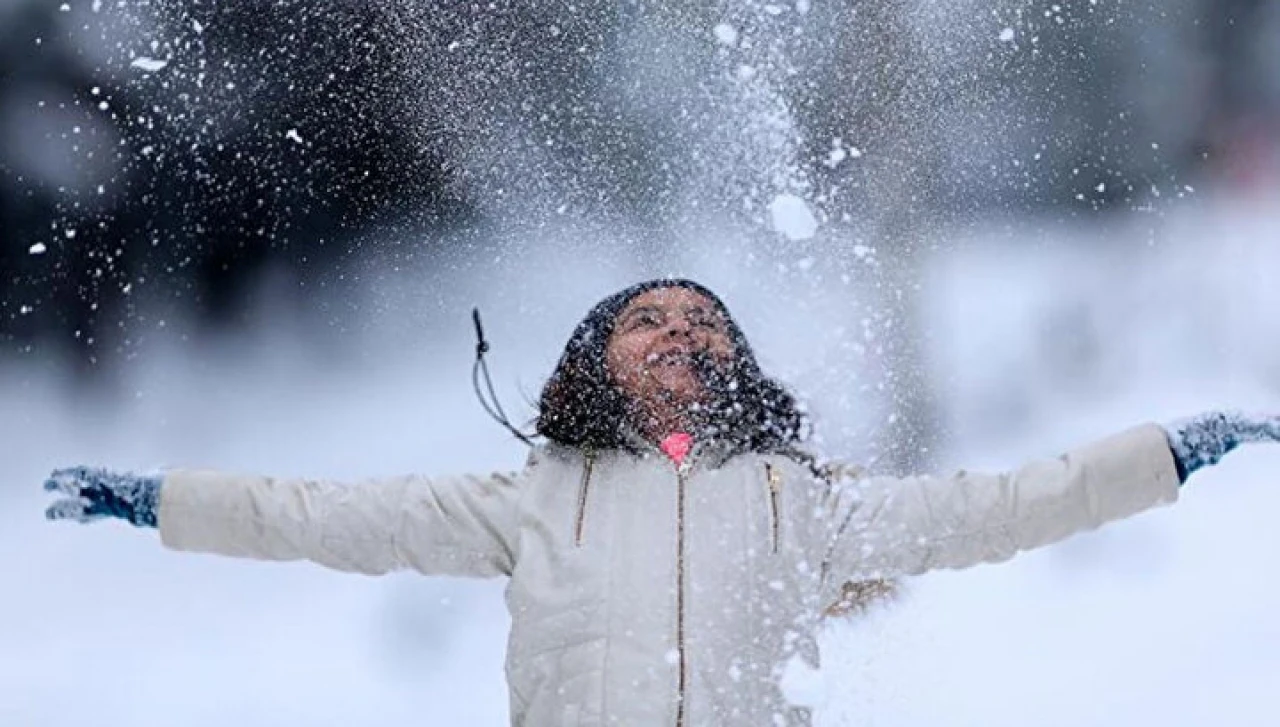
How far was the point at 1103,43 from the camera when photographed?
6070 mm

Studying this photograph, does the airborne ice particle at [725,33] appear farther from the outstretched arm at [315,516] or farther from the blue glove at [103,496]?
the blue glove at [103,496]

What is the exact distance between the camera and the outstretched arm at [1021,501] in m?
2.79

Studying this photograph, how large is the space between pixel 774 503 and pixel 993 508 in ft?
1.38

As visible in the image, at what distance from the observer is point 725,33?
5.95 m

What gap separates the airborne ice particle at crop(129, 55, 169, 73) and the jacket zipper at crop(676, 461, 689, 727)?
12.4 feet

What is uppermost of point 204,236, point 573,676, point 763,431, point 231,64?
point 231,64

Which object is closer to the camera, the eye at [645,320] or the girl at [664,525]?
the girl at [664,525]

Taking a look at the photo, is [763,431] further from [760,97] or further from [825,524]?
[760,97]

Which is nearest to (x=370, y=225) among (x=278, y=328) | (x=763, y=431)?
(x=278, y=328)

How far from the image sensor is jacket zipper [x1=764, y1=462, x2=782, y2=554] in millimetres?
2764

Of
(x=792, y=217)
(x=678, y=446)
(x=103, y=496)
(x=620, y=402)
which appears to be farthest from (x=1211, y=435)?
(x=792, y=217)

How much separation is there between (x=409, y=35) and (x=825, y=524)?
12.6 ft

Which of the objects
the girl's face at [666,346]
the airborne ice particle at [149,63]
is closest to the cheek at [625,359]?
the girl's face at [666,346]

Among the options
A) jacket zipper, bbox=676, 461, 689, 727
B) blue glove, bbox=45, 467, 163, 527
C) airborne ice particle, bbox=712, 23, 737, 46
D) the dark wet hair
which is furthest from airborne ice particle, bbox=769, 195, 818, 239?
blue glove, bbox=45, 467, 163, 527
